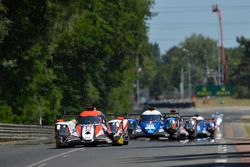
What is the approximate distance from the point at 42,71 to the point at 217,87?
5969 cm

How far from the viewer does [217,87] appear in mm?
120562

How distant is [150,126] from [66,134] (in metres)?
9.29

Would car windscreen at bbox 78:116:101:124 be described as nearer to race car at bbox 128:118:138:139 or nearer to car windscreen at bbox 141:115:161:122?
race car at bbox 128:118:138:139

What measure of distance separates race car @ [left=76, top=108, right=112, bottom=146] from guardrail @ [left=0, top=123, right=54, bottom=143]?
39.7 feet

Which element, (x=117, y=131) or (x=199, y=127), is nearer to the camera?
(x=117, y=131)

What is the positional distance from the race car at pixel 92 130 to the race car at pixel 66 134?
24cm

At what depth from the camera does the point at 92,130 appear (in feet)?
112

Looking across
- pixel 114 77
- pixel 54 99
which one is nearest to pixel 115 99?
pixel 114 77

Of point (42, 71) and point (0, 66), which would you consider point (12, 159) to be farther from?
point (42, 71)

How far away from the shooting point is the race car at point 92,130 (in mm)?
34156

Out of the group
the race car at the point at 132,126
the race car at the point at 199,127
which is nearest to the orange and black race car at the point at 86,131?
the race car at the point at 132,126

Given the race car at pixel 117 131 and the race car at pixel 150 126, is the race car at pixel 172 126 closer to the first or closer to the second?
the race car at pixel 150 126

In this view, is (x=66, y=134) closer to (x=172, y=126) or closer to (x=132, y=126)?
(x=172, y=126)

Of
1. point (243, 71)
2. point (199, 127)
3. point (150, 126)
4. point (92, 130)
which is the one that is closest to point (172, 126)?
point (150, 126)
